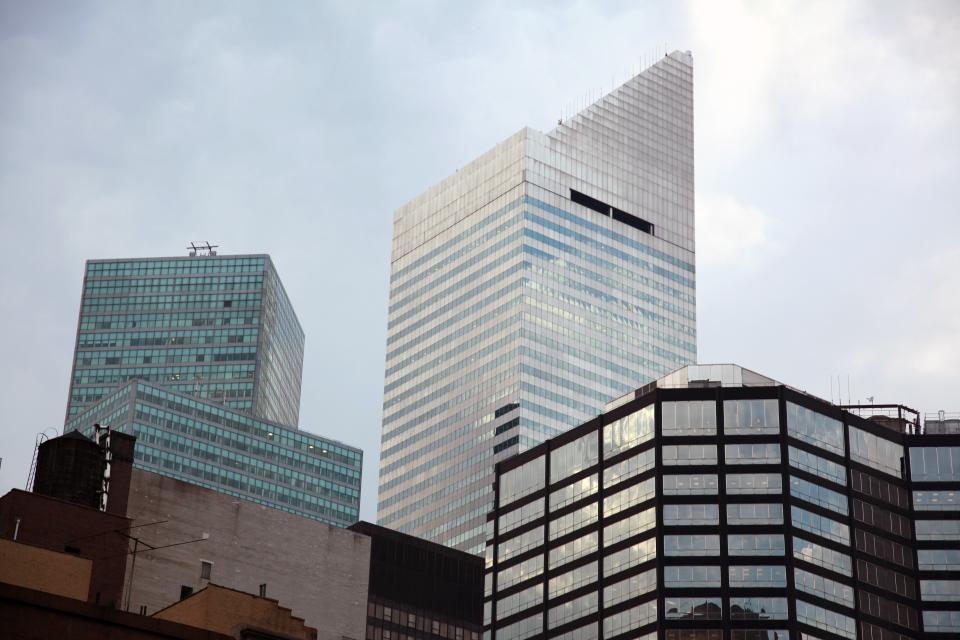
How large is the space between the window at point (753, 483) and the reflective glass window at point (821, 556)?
6.37 metres

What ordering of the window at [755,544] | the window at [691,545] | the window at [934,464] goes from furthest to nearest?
the window at [934,464] < the window at [691,545] < the window at [755,544]

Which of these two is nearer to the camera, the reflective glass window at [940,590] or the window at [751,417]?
the reflective glass window at [940,590]

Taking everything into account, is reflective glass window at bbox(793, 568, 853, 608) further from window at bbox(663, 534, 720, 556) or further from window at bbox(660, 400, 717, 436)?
window at bbox(660, 400, 717, 436)

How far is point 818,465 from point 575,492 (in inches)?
1118

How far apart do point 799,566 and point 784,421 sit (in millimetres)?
17661

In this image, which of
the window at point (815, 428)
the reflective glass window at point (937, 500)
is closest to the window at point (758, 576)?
the window at point (815, 428)

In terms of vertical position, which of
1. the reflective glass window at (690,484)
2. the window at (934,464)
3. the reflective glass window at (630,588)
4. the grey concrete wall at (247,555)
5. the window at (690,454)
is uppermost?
the window at (934,464)

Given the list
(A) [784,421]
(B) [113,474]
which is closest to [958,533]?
(A) [784,421]

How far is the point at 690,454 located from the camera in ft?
616

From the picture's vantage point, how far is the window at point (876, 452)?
194 metres

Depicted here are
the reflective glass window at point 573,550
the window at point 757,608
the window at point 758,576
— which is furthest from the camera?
the reflective glass window at point 573,550

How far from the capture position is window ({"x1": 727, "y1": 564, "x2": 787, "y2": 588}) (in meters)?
178

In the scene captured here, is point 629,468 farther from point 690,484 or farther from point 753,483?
point 753,483

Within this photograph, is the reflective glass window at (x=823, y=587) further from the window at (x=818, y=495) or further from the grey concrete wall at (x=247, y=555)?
the grey concrete wall at (x=247, y=555)
